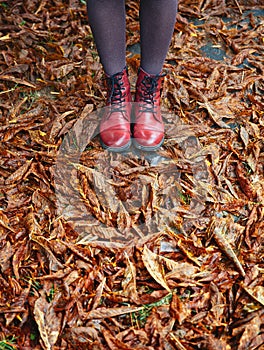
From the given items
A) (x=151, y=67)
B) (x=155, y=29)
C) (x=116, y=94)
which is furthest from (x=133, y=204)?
(x=155, y=29)

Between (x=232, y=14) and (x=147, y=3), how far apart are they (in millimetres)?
1414

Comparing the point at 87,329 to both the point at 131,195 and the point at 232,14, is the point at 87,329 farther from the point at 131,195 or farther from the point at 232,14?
the point at 232,14

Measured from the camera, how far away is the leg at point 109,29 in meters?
1.98

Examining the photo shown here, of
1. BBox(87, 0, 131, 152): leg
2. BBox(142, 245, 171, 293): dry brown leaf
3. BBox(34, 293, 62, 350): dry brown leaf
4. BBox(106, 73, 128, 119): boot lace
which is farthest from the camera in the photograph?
BBox(106, 73, 128, 119): boot lace

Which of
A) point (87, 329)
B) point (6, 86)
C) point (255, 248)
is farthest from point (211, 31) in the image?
point (87, 329)

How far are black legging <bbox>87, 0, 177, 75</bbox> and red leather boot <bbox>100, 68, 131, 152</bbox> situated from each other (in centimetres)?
8

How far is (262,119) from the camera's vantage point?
2518 millimetres

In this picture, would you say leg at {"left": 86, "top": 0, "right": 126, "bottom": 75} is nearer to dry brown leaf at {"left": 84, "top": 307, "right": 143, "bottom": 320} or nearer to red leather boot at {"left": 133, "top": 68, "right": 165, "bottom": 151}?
red leather boot at {"left": 133, "top": 68, "right": 165, "bottom": 151}

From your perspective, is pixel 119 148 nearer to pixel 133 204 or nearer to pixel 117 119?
pixel 117 119

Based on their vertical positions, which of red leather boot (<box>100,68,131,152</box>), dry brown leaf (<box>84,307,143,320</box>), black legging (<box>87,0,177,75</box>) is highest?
black legging (<box>87,0,177,75</box>)

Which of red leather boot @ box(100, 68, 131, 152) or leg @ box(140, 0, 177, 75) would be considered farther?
red leather boot @ box(100, 68, 131, 152)

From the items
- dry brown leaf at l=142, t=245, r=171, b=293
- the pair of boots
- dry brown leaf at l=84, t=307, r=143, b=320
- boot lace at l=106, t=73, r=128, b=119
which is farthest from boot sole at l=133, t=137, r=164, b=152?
dry brown leaf at l=84, t=307, r=143, b=320

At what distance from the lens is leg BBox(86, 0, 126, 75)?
77.8 inches

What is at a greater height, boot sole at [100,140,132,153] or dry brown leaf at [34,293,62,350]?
boot sole at [100,140,132,153]
